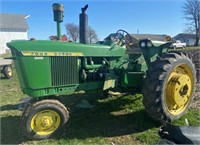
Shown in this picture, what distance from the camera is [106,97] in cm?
630

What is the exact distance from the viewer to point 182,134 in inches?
114

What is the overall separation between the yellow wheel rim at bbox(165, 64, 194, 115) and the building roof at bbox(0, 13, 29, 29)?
1522 inches

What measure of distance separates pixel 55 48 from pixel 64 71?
0.45 m

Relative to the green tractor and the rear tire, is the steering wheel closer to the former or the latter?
the green tractor

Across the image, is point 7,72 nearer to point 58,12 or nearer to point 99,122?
point 58,12

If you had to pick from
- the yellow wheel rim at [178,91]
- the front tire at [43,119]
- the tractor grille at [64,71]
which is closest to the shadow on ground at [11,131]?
the front tire at [43,119]

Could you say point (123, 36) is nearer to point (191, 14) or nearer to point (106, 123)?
point (106, 123)

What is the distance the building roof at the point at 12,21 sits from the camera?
40247 mm

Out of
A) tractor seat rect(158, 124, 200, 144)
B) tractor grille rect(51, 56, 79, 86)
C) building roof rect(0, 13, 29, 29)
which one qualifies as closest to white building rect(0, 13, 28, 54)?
building roof rect(0, 13, 29, 29)

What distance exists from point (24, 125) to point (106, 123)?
1.54m

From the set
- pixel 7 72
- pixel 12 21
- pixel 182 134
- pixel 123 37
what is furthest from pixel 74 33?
pixel 12 21

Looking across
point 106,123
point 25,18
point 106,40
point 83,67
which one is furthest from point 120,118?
point 25,18

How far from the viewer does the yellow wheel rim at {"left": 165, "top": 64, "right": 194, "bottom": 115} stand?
15.3ft

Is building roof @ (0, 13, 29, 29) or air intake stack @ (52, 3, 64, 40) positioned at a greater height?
building roof @ (0, 13, 29, 29)
